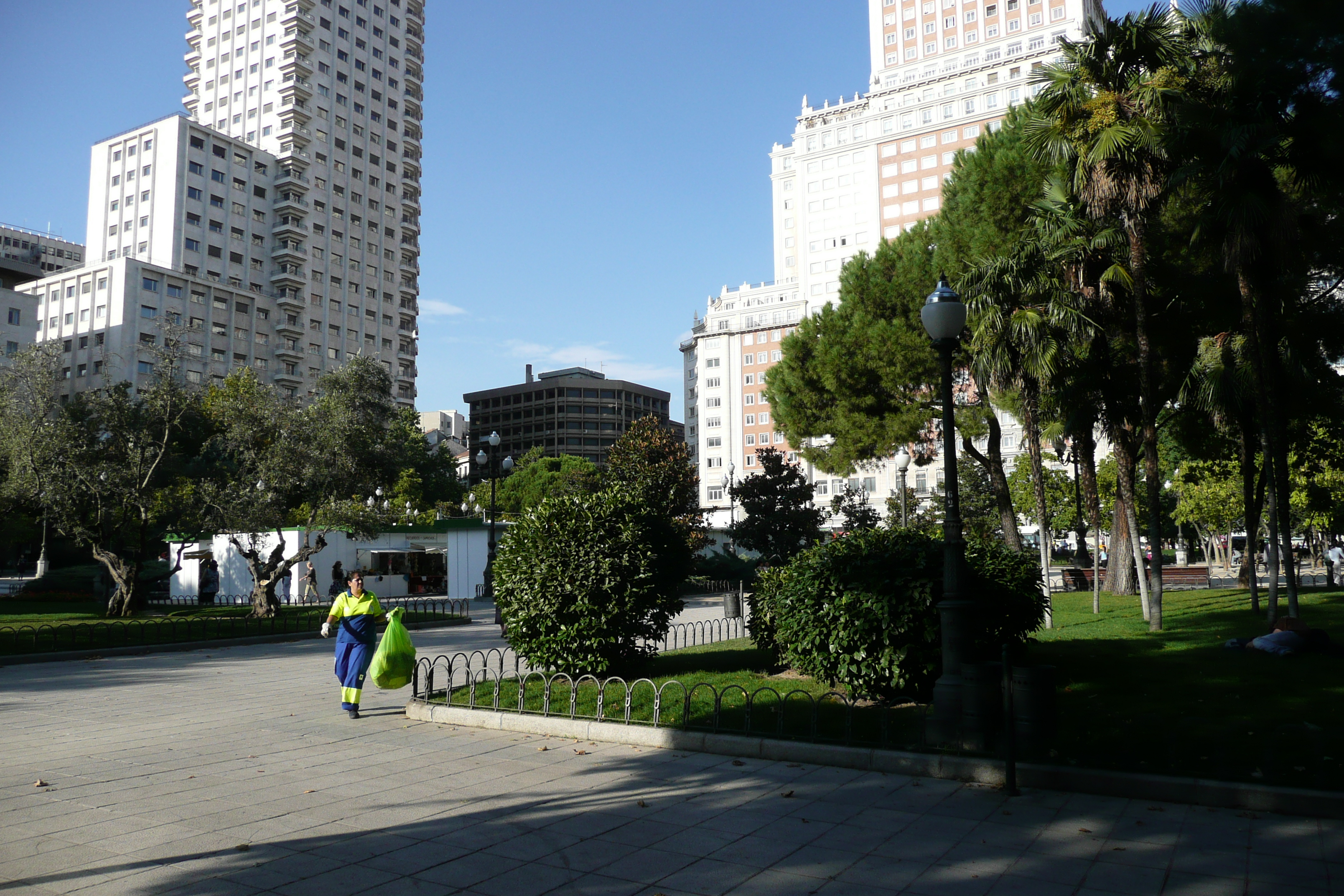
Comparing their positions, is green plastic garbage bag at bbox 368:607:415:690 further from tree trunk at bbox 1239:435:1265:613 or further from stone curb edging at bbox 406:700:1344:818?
tree trunk at bbox 1239:435:1265:613

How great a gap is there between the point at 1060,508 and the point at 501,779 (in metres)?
Result: 55.4

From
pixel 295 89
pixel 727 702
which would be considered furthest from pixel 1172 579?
pixel 295 89

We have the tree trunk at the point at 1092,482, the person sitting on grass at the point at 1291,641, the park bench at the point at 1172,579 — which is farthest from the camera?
the park bench at the point at 1172,579

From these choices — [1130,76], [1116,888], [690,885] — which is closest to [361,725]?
[690,885]

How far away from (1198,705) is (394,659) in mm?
8476

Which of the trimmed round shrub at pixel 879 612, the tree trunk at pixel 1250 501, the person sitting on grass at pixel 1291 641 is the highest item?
the tree trunk at pixel 1250 501

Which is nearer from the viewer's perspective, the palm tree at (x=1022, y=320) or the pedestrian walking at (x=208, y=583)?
the palm tree at (x=1022, y=320)

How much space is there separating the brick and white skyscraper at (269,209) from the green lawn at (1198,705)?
7618cm

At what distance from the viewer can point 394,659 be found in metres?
10.2

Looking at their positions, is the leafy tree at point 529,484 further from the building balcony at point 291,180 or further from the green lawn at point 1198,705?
the green lawn at point 1198,705

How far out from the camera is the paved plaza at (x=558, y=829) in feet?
16.2

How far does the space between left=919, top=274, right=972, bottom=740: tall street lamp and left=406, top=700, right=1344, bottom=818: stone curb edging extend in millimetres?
495

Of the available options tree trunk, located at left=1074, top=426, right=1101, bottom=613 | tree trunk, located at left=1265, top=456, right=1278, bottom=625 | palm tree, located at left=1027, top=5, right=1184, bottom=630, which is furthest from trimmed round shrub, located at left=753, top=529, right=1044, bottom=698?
tree trunk, located at left=1074, top=426, right=1101, bottom=613

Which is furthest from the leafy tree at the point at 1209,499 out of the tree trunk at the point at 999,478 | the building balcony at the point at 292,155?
the building balcony at the point at 292,155
